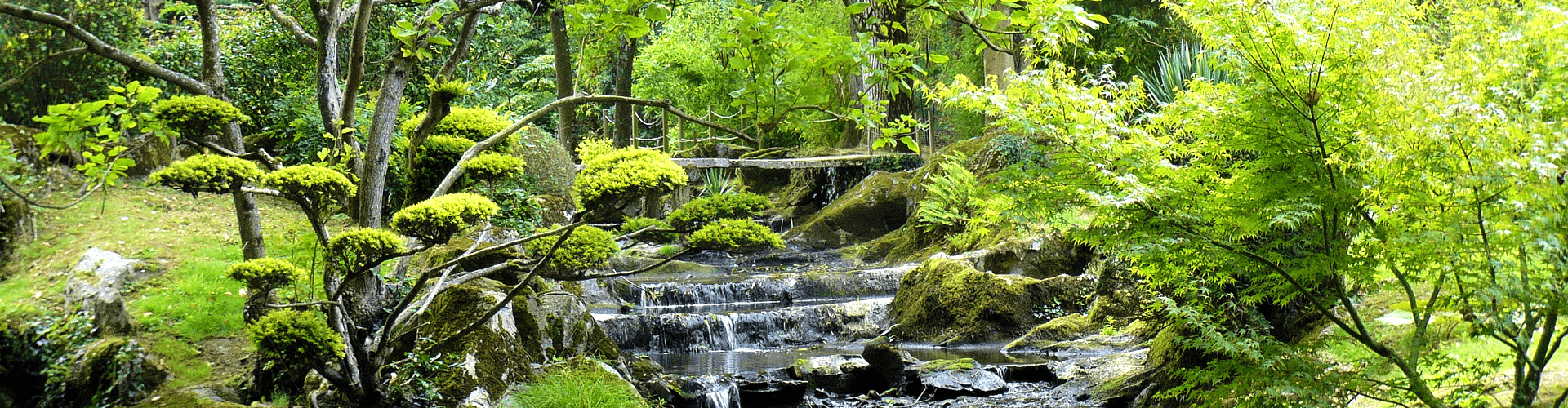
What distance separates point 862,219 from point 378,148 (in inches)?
463

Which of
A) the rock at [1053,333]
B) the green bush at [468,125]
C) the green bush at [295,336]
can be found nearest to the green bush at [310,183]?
the green bush at [295,336]

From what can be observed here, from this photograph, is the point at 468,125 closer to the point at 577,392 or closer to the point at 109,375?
the point at 577,392

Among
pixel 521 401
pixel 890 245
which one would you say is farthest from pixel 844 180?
pixel 521 401

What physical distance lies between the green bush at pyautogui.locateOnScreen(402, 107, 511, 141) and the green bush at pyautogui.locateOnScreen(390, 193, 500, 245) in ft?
3.54

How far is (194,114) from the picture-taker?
4055mm

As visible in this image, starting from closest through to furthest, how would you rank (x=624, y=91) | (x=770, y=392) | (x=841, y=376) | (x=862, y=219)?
(x=770, y=392) < (x=841, y=376) < (x=862, y=219) < (x=624, y=91)

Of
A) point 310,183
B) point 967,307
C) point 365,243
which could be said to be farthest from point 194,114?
point 967,307

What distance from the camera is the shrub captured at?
13.6 ft

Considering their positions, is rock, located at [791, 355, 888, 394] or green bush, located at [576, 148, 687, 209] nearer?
green bush, located at [576, 148, 687, 209]

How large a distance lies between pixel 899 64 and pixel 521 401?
10.3 feet

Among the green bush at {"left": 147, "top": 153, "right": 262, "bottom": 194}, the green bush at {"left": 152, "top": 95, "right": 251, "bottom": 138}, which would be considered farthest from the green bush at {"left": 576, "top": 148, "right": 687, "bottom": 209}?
the green bush at {"left": 152, "top": 95, "right": 251, "bottom": 138}

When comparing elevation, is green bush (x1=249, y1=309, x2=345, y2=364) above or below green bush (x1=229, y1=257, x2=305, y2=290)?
below

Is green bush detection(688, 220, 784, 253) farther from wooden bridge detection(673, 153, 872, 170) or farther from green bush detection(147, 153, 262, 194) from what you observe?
wooden bridge detection(673, 153, 872, 170)

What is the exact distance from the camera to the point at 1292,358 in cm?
393
